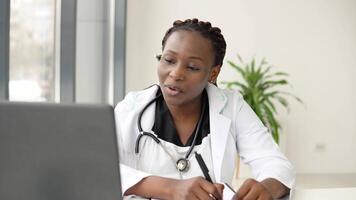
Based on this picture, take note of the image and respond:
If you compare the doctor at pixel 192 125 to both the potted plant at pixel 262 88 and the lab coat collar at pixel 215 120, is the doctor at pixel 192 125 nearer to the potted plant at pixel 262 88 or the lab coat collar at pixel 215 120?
the lab coat collar at pixel 215 120

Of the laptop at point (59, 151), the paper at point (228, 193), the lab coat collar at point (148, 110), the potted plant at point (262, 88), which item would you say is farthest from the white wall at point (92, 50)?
the laptop at point (59, 151)

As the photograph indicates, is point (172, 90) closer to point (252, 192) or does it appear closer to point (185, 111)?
point (185, 111)

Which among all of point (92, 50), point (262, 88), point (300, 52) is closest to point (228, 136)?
point (92, 50)

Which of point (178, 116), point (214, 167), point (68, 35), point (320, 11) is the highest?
point (320, 11)

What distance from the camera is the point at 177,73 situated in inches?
51.9

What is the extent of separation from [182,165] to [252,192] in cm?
23

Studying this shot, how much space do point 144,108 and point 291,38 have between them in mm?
4002

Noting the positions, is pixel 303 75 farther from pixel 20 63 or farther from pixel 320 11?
pixel 20 63

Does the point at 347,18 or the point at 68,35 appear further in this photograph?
the point at 347,18

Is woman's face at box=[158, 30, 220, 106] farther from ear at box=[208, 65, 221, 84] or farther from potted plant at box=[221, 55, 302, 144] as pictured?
potted plant at box=[221, 55, 302, 144]

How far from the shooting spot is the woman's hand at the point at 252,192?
1099 millimetres

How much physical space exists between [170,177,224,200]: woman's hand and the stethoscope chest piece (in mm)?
218

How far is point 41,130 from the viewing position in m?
0.70

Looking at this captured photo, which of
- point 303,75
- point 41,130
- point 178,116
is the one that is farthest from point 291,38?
point 41,130
